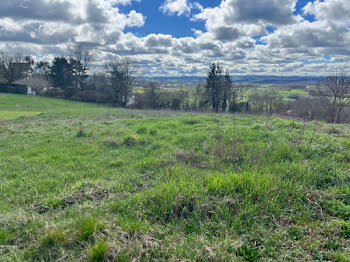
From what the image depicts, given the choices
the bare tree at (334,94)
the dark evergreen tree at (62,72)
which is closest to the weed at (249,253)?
the bare tree at (334,94)

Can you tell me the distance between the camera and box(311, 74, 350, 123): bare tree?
96.5 ft

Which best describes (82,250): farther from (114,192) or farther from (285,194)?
(285,194)

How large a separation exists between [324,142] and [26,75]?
71692 mm

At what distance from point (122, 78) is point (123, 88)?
230cm

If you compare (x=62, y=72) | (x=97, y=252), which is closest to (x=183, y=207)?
(x=97, y=252)

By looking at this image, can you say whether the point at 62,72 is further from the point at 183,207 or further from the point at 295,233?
the point at 295,233

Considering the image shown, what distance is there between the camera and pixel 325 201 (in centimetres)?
412

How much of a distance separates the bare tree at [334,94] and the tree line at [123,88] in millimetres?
11642

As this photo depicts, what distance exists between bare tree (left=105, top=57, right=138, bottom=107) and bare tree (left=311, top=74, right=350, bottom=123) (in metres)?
36.3

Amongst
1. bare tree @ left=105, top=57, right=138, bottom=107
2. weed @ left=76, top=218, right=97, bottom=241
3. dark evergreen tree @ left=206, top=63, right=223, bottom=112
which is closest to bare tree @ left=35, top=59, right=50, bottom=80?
bare tree @ left=105, top=57, right=138, bottom=107

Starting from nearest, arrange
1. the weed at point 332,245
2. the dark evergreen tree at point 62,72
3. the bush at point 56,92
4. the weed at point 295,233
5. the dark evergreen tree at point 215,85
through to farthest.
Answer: the weed at point 332,245
the weed at point 295,233
the dark evergreen tree at point 215,85
the bush at point 56,92
the dark evergreen tree at point 62,72

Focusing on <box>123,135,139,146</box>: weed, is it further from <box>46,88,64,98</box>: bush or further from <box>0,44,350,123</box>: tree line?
<box>46,88,64,98</box>: bush

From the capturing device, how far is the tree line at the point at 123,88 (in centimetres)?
4706

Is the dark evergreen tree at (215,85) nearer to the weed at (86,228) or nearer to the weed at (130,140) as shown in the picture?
the weed at (130,140)
